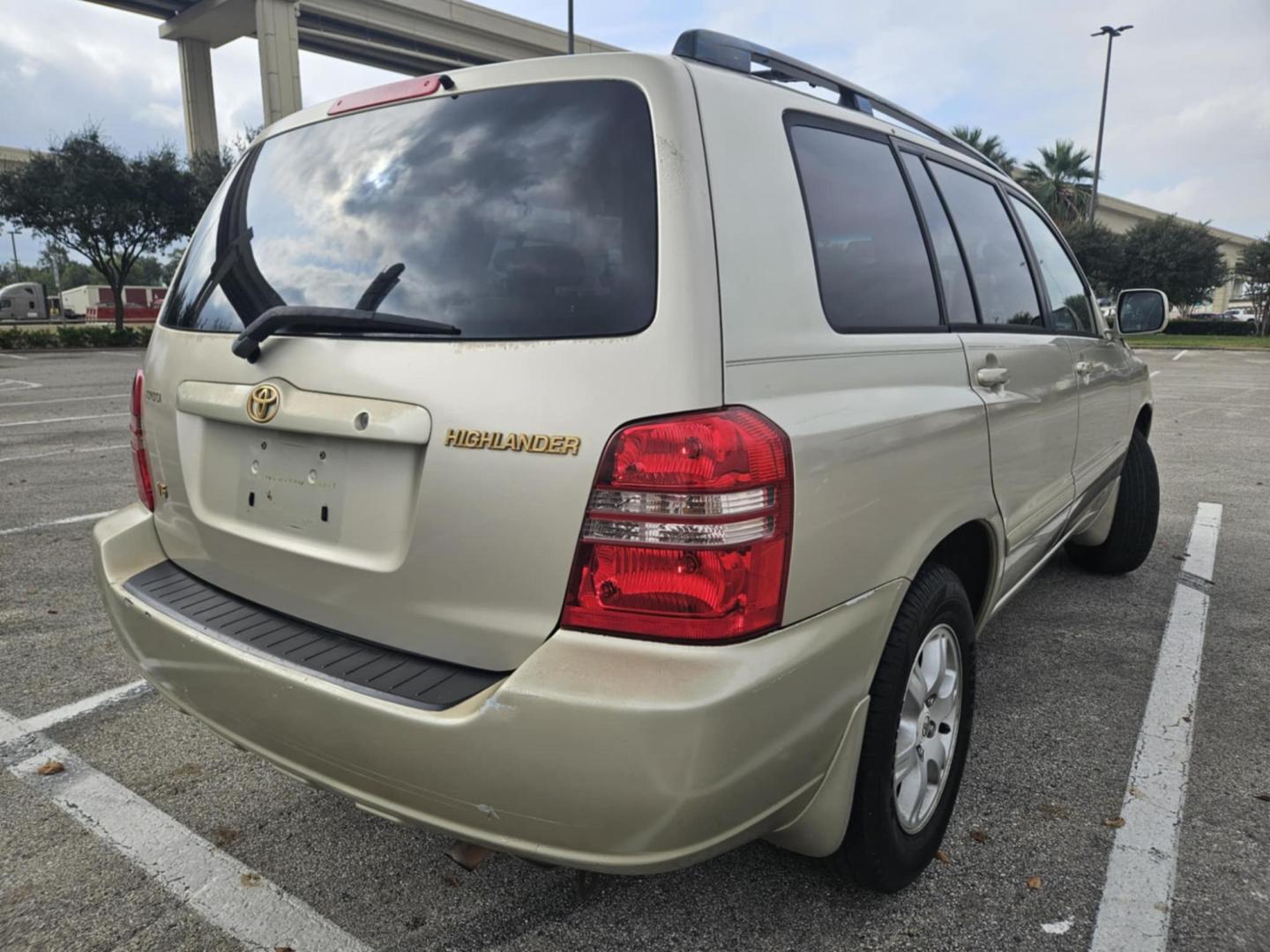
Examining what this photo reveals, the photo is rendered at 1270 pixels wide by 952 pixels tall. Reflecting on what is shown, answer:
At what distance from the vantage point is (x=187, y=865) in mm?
2238

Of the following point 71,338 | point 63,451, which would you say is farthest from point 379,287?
point 71,338

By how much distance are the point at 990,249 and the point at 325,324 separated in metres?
2.11

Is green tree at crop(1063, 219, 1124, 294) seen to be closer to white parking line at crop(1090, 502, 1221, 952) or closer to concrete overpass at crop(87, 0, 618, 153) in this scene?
concrete overpass at crop(87, 0, 618, 153)

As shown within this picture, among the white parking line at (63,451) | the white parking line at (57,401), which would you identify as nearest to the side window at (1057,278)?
the white parking line at (63,451)

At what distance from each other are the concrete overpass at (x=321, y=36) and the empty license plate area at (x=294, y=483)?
37106 mm

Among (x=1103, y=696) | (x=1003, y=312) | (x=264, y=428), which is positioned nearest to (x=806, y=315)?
(x=264, y=428)

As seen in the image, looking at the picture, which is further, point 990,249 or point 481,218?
point 990,249

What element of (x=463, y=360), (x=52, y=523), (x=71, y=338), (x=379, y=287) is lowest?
(x=52, y=523)

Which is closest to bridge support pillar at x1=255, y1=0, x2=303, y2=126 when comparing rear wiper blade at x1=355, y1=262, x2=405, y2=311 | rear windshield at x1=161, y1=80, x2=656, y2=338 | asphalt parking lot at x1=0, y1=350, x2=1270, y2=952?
asphalt parking lot at x1=0, y1=350, x2=1270, y2=952

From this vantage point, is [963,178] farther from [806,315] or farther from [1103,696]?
[1103,696]

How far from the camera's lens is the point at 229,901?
2.10 metres

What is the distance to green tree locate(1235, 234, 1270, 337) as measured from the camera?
41.6 m

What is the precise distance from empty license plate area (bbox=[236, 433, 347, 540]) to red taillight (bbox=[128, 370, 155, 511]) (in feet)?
1.62

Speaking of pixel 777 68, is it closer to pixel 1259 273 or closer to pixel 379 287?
pixel 379 287
